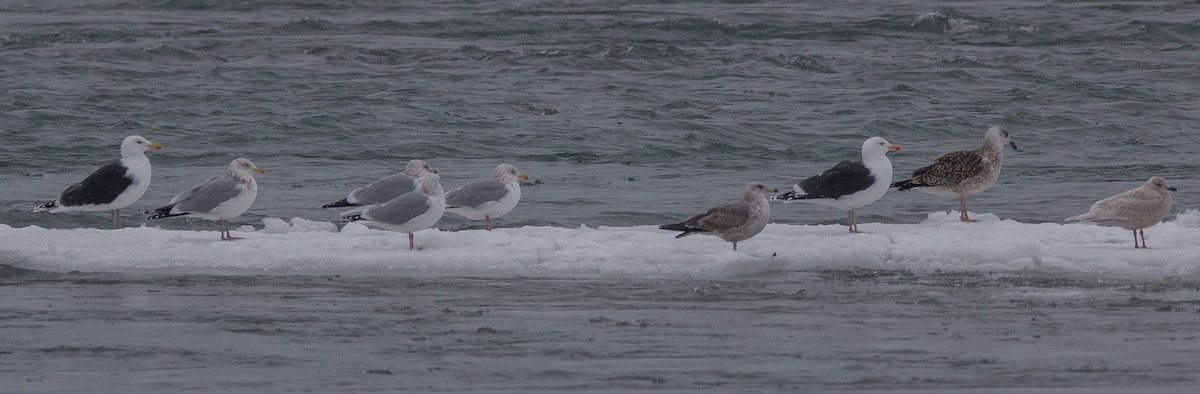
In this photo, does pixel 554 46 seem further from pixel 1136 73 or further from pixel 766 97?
pixel 1136 73

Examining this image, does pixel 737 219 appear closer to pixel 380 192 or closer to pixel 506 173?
pixel 506 173

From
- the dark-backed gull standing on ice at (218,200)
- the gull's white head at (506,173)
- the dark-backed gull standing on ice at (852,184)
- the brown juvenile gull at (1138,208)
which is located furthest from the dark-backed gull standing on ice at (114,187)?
the brown juvenile gull at (1138,208)

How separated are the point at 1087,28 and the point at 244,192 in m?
26.7

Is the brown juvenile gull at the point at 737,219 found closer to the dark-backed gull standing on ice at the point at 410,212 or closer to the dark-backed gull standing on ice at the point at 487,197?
the dark-backed gull standing on ice at the point at 410,212

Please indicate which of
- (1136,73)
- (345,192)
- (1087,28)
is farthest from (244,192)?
(1087,28)

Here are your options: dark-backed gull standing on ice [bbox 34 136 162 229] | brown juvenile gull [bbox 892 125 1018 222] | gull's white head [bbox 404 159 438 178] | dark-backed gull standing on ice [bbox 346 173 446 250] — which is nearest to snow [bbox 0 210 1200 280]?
dark-backed gull standing on ice [bbox 346 173 446 250]

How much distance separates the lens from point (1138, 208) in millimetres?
11633

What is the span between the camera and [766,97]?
27.7 meters

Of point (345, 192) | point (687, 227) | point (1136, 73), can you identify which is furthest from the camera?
point (1136, 73)

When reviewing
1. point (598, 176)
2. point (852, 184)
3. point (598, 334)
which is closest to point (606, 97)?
point (598, 176)

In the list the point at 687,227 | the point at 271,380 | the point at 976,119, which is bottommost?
the point at 271,380

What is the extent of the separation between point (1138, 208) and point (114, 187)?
8.10 m

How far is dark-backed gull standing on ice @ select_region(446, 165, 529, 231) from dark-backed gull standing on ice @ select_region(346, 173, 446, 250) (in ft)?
2.95

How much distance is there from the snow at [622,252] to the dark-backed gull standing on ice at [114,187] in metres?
0.70
